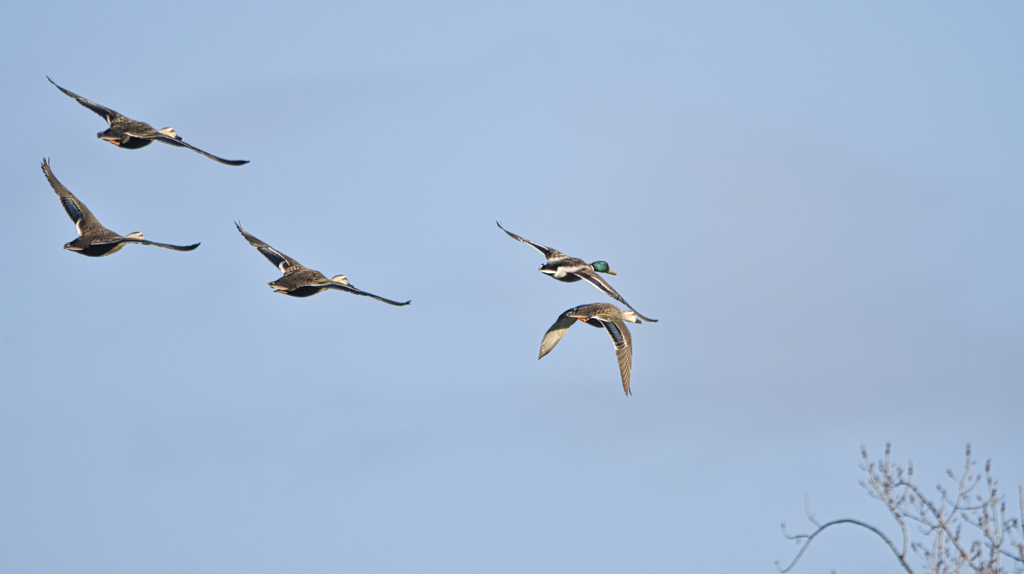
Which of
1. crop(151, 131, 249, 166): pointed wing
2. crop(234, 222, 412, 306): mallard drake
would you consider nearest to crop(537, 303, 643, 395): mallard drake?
crop(234, 222, 412, 306): mallard drake

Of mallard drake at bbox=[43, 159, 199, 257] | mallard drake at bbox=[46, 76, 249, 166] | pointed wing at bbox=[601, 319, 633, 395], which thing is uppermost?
mallard drake at bbox=[46, 76, 249, 166]

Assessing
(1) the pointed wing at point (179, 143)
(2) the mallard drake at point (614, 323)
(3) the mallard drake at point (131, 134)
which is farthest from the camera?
(2) the mallard drake at point (614, 323)

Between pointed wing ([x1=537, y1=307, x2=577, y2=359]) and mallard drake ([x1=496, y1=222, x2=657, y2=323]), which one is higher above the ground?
mallard drake ([x1=496, y1=222, x2=657, y2=323])

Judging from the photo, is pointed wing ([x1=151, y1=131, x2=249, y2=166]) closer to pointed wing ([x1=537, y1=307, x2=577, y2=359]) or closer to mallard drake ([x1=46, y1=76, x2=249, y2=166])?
mallard drake ([x1=46, y1=76, x2=249, y2=166])

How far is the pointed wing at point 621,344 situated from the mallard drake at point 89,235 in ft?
31.4

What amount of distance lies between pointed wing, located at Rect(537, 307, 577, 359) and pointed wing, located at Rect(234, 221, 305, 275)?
5465 mm

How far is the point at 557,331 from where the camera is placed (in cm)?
2725

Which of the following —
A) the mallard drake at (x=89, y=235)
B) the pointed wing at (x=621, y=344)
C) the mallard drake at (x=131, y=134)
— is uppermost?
the mallard drake at (x=131, y=134)

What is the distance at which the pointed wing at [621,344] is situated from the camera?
2633 centimetres

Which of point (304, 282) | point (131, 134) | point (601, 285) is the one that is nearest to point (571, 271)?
point (601, 285)

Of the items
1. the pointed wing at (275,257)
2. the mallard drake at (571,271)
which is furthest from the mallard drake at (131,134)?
the mallard drake at (571,271)

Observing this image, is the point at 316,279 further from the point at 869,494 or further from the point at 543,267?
the point at 869,494

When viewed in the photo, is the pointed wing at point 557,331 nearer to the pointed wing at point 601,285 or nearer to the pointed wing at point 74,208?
the pointed wing at point 601,285

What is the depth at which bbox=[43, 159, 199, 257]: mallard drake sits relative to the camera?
24.5 meters
